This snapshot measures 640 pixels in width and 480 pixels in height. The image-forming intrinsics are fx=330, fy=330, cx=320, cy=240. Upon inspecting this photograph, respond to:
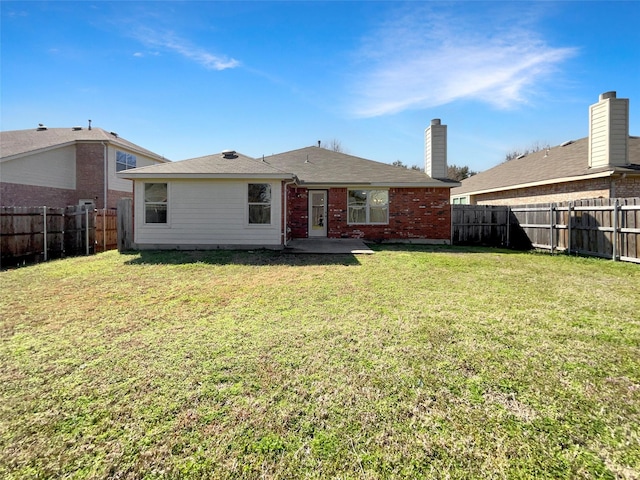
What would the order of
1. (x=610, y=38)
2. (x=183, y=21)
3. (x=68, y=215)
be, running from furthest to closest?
(x=610, y=38) < (x=68, y=215) < (x=183, y=21)

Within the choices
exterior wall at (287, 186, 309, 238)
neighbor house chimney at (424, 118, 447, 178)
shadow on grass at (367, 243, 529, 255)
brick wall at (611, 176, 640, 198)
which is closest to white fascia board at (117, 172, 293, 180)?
exterior wall at (287, 186, 309, 238)

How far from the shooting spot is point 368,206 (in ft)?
46.9

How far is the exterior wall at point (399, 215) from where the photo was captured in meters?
14.0

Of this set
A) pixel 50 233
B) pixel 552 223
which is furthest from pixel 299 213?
pixel 552 223

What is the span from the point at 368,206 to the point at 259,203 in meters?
5.16

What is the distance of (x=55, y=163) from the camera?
17594 mm

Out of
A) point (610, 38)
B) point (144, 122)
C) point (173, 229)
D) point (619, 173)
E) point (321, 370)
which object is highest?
point (610, 38)

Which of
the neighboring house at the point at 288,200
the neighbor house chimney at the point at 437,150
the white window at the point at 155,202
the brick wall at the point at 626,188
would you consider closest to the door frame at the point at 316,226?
the neighboring house at the point at 288,200

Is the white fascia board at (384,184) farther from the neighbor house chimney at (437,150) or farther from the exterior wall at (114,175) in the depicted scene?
the exterior wall at (114,175)

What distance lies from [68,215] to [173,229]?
3.31m

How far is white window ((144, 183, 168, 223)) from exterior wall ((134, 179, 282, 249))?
0.14 meters

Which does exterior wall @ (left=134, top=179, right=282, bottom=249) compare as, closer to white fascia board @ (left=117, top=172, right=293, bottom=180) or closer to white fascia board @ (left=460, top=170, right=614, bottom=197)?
white fascia board @ (left=117, top=172, right=293, bottom=180)

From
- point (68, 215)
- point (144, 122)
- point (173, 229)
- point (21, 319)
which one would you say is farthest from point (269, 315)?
point (144, 122)

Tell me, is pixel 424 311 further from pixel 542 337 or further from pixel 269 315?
pixel 269 315
